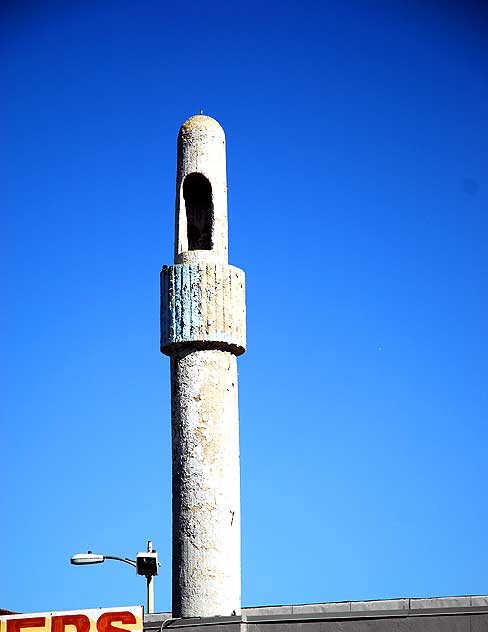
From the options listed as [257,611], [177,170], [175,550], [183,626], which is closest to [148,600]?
[257,611]

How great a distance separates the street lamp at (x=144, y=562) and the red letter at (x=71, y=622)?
17.0ft

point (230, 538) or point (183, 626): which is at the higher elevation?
point (230, 538)

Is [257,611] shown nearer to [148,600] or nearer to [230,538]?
[148,600]

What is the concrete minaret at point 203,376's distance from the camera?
22094mm

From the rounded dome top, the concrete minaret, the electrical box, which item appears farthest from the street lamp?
the rounded dome top

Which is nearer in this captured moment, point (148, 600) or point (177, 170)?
point (177, 170)

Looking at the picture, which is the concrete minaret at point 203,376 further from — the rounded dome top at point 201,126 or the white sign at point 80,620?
the white sign at point 80,620

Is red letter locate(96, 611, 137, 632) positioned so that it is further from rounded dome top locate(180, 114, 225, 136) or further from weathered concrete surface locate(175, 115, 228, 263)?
rounded dome top locate(180, 114, 225, 136)

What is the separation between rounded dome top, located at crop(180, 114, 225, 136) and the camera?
24766 millimetres

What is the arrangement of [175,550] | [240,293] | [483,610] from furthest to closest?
[240,293] < [175,550] < [483,610]

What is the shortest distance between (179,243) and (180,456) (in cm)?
428

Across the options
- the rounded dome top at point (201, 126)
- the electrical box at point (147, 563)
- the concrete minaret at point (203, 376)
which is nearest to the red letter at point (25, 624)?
the concrete minaret at point (203, 376)

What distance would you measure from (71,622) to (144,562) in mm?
5198

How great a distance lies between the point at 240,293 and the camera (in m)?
24.2
